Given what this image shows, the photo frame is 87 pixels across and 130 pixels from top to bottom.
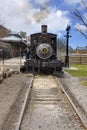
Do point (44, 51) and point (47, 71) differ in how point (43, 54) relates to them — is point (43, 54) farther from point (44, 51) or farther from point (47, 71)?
point (47, 71)

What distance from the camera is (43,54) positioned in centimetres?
2928

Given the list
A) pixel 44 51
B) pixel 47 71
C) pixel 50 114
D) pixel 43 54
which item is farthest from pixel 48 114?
pixel 47 71

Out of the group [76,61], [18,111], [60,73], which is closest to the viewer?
[18,111]

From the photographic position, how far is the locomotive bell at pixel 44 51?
29.0 metres

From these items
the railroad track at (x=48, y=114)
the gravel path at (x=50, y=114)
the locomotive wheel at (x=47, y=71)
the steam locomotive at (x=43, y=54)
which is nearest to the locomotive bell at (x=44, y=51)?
the steam locomotive at (x=43, y=54)

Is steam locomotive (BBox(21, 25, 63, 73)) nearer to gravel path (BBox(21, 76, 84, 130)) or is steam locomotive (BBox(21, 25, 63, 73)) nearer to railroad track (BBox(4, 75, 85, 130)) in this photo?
gravel path (BBox(21, 76, 84, 130))

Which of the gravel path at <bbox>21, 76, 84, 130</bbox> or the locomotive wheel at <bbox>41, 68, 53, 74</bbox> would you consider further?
the locomotive wheel at <bbox>41, 68, 53, 74</bbox>

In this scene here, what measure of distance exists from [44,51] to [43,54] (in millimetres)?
315

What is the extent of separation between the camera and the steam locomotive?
28984 millimetres

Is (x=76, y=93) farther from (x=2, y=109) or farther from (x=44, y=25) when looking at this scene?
(x=44, y=25)

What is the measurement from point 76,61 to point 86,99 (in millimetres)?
37417

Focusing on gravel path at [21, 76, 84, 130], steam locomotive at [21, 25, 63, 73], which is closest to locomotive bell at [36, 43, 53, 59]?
steam locomotive at [21, 25, 63, 73]

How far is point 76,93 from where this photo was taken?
17781 millimetres

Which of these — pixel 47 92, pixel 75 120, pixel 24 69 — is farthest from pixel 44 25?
pixel 75 120
